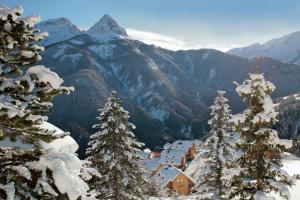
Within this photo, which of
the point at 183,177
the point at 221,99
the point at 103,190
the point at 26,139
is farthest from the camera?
the point at 183,177

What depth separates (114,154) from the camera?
23922 millimetres

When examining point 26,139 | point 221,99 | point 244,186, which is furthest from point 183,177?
point 26,139

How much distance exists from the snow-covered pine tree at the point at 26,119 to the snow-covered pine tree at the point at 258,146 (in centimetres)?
851

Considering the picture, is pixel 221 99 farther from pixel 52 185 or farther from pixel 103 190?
pixel 52 185

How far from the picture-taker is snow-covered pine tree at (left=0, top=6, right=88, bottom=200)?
18.8 feet

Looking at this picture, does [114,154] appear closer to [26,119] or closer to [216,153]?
[216,153]

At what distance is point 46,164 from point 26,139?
0.66m

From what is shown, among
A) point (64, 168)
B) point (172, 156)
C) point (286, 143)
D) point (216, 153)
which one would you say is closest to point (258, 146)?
point (286, 143)

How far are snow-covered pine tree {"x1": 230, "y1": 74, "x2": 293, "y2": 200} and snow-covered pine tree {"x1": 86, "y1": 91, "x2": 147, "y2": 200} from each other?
34.8 feet

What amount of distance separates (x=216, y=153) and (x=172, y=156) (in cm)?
10490

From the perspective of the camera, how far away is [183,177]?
94562 mm

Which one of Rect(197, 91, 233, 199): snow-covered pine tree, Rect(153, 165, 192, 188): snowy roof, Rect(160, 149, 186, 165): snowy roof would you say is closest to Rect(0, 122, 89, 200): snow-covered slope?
Rect(197, 91, 233, 199): snow-covered pine tree

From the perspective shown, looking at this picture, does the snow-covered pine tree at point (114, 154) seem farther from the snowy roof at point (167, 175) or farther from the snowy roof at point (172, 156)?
the snowy roof at point (172, 156)

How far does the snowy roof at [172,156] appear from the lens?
12606cm
